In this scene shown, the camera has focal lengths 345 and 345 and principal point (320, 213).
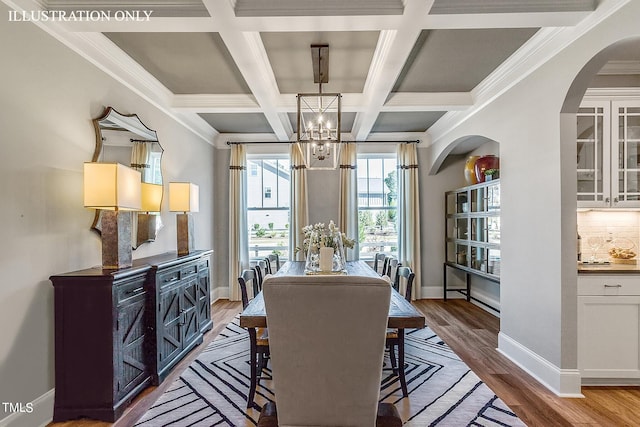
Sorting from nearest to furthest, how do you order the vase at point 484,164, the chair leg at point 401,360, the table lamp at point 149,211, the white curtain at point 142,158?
the chair leg at point 401,360 < the white curtain at point 142,158 < the table lamp at point 149,211 < the vase at point 484,164

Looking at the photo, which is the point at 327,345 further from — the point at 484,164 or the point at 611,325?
the point at 484,164

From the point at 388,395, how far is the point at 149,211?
2.80m

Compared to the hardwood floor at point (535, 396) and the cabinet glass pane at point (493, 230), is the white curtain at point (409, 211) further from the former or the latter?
the hardwood floor at point (535, 396)

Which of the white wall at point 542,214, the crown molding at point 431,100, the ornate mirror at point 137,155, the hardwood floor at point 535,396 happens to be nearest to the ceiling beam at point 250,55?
the ornate mirror at point 137,155

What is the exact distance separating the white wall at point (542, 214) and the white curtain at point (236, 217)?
3.88 metres

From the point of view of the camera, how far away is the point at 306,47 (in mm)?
3002

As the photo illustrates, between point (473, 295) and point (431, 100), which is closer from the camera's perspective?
point (431, 100)

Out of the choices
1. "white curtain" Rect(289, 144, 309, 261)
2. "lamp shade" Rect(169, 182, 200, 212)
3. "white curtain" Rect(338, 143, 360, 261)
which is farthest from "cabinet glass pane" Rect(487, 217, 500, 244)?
"lamp shade" Rect(169, 182, 200, 212)

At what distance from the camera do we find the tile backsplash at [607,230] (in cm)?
315

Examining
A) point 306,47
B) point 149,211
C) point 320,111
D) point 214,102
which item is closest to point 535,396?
point 320,111

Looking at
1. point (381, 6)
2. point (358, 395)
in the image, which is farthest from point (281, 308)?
point (381, 6)

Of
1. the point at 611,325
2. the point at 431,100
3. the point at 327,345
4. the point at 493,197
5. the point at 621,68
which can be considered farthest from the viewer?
the point at 431,100

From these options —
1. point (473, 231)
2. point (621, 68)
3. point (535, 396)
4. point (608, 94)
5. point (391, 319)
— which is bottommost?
point (535, 396)

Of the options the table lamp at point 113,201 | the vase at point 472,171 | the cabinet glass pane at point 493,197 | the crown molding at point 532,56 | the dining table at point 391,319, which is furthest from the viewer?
the vase at point 472,171
